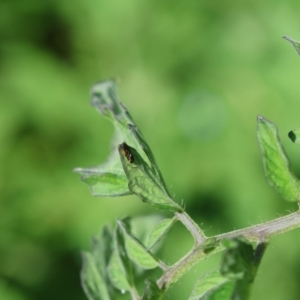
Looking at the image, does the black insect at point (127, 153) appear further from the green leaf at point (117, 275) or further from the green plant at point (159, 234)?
the green leaf at point (117, 275)

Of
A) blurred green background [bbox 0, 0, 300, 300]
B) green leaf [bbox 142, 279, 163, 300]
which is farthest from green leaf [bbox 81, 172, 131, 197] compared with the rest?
blurred green background [bbox 0, 0, 300, 300]

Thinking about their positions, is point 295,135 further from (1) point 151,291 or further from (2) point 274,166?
(1) point 151,291

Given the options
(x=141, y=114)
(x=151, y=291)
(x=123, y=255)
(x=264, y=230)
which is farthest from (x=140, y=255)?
(x=141, y=114)

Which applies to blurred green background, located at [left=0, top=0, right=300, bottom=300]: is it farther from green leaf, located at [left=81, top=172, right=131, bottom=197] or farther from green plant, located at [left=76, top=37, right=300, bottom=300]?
green leaf, located at [left=81, top=172, right=131, bottom=197]

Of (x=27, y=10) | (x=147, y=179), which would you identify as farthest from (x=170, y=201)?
(x=27, y=10)

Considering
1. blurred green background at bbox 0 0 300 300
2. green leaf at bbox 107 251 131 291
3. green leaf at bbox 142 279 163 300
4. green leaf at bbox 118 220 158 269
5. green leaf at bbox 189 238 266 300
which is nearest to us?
green leaf at bbox 189 238 266 300

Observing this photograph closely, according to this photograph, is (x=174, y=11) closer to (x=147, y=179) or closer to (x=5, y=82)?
(x=5, y=82)

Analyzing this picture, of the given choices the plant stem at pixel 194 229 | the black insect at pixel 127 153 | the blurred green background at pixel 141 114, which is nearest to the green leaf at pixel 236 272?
the plant stem at pixel 194 229
